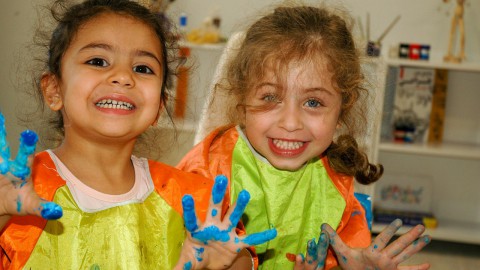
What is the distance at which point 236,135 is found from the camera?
5.63ft

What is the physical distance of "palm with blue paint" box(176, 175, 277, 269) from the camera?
117 centimetres

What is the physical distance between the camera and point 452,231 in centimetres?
381

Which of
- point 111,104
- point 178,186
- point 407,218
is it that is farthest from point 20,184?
point 407,218

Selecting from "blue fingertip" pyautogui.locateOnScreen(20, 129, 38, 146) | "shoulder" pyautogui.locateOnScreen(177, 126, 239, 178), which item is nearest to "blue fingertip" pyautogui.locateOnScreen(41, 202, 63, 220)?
"blue fingertip" pyautogui.locateOnScreen(20, 129, 38, 146)

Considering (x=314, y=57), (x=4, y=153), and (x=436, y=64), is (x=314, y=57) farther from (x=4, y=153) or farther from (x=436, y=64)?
(x=436, y=64)

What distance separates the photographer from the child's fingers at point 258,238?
1175 millimetres

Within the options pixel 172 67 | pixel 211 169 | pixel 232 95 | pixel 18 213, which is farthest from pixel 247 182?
pixel 18 213

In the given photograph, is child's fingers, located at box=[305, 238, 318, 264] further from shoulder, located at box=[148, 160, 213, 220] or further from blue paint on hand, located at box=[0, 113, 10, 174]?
blue paint on hand, located at box=[0, 113, 10, 174]

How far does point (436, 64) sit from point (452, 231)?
3.11ft

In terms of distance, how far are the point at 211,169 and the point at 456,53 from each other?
2.75 m

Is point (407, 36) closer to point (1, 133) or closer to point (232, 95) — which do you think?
point (232, 95)

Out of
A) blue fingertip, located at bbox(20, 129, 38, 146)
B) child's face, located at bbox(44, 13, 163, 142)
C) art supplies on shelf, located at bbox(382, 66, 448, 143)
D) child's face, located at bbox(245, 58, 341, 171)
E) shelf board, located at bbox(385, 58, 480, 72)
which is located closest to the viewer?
blue fingertip, located at bbox(20, 129, 38, 146)

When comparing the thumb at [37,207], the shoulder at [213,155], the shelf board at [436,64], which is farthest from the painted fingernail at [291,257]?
the shelf board at [436,64]

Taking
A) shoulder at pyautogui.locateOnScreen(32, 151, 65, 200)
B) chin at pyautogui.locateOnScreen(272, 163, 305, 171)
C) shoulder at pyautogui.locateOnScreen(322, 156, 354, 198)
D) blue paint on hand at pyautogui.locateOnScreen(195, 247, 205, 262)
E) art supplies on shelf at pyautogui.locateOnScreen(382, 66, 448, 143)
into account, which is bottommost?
art supplies on shelf at pyautogui.locateOnScreen(382, 66, 448, 143)
